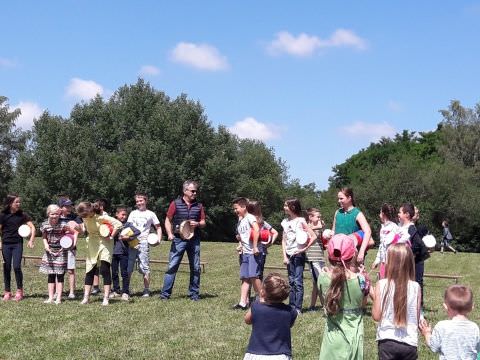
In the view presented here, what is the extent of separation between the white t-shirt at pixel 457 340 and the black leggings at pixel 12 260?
9.01 m

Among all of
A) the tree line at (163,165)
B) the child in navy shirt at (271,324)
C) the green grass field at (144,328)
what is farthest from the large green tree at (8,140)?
the child in navy shirt at (271,324)

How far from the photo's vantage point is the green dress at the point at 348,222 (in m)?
9.32

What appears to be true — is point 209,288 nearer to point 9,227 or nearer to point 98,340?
point 9,227

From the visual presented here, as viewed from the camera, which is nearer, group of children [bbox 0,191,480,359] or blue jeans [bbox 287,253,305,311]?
group of children [bbox 0,191,480,359]

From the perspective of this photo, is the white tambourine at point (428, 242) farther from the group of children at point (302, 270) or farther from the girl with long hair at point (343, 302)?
the girl with long hair at point (343, 302)

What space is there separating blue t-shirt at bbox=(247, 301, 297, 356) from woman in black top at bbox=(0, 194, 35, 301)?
25.2ft

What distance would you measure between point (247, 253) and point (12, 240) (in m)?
4.48

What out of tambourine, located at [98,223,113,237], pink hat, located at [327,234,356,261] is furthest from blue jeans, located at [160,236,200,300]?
pink hat, located at [327,234,356,261]

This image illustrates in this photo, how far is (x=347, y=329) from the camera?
5.29m

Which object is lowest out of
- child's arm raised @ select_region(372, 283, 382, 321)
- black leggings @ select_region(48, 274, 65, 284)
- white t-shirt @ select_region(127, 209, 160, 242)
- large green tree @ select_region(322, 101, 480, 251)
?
black leggings @ select_region(48, 274, 65, 284)

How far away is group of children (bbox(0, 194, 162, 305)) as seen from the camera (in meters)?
11.3

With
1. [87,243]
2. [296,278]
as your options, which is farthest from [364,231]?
Answer: [87,243]

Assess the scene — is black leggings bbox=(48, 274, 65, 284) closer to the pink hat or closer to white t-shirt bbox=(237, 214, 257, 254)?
white t-shirt bbox=(237, 214, 257, 254)

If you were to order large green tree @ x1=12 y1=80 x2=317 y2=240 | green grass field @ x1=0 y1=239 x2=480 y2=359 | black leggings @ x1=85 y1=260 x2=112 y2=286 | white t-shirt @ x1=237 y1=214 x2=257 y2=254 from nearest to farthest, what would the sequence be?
green grass field @ x1=0 y1=239 x2=480 y2=359 < white t-shirt @ x1=237 y1=214 x2=257 y2=254 < black leggings @ x1=85 y1=260 x2=112 y2=286 < large green tree @ x1=12 y1=80 x2=317 y2=240
